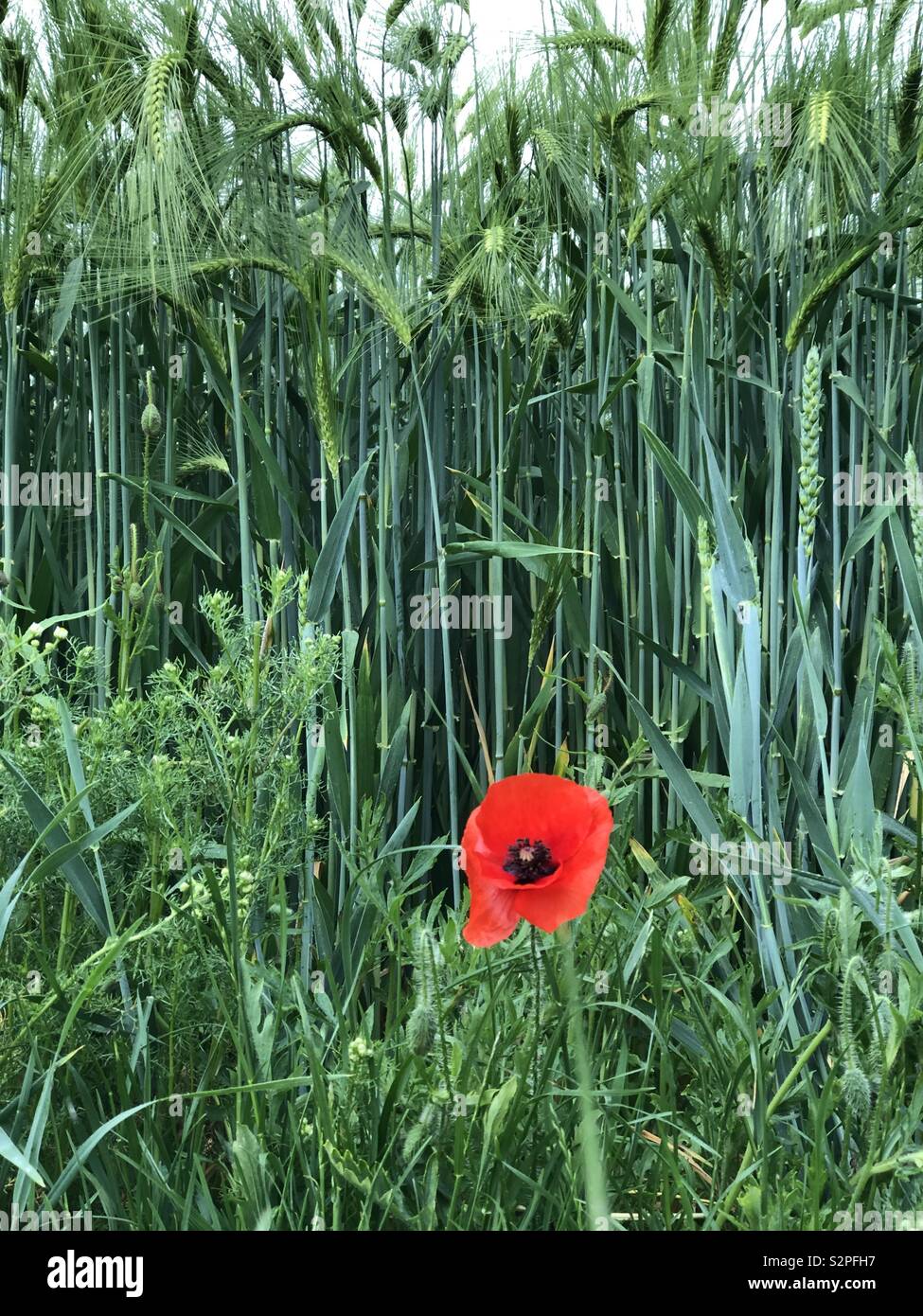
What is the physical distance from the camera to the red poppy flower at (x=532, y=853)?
773mm

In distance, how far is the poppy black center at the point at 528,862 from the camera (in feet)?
2.62

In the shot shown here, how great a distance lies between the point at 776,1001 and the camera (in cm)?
119

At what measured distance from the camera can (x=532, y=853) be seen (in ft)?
2.66

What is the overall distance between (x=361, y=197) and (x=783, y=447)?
0.67 meters

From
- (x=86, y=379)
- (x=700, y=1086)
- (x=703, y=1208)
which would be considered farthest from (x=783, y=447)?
(x=86, y=379)

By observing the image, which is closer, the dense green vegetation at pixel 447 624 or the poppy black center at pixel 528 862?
the poppy black center at pixel 528 862

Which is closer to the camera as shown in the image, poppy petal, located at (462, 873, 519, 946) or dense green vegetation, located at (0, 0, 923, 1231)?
poppy petal, located at (462, 873, 519, 946)

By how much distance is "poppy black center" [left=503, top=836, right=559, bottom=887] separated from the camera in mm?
800

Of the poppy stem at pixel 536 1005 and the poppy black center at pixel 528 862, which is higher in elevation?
the poppy black center at pixel 528 862

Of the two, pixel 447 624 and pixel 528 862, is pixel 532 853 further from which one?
pixel 447 624

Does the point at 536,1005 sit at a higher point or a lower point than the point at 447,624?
lower

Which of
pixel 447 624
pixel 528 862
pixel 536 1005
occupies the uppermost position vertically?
pixel 447 624

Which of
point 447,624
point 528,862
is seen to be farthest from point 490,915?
point 447,624

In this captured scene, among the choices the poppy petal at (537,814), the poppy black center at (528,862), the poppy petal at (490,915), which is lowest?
the poppy petal at (490,915)
